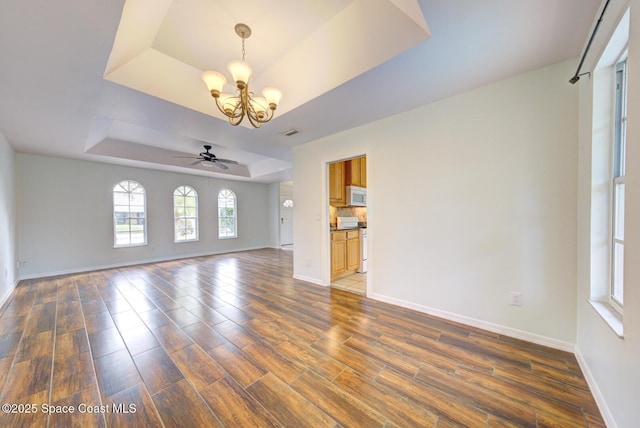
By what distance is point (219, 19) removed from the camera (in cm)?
184

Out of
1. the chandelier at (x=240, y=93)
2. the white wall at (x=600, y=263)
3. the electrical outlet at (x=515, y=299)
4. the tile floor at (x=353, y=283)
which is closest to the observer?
the white wall at (x=600, y=263)

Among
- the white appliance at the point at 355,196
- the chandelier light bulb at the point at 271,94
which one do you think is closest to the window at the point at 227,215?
the white appliance at the point at 355,196

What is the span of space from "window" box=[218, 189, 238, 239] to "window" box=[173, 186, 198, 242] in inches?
28.3

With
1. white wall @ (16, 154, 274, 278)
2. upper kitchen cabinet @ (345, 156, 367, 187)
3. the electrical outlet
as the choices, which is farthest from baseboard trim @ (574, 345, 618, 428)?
white wall @ (16, 154, 274, 278)

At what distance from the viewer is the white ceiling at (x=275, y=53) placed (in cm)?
146

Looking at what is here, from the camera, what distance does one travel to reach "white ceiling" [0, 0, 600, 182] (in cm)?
146

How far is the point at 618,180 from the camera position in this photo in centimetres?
140

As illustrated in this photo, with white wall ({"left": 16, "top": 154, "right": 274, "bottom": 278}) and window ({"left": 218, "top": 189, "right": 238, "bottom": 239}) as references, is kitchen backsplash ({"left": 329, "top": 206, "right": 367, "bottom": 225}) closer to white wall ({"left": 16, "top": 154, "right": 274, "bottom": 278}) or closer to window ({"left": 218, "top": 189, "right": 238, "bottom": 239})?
window ({"left": 218, "top": 189, "right": 238, "bottom": 239})

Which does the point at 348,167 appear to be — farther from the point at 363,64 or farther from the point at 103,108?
the point at 103,108

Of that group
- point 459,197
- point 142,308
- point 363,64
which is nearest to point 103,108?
point 142,308

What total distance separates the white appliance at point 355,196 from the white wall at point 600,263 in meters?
3.29

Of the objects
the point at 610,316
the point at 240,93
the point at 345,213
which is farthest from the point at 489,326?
the point at 345,213

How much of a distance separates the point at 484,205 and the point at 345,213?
3.13 meters

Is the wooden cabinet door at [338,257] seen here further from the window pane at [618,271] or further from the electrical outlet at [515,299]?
the window pane at [618,271]
